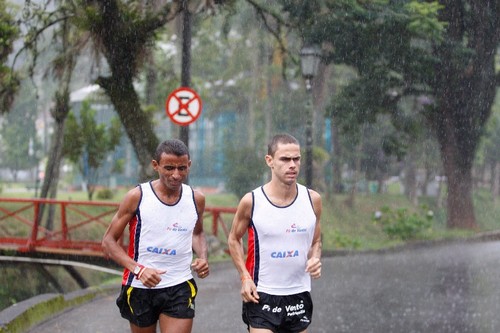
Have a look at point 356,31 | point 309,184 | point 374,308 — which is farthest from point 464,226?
point 374,308

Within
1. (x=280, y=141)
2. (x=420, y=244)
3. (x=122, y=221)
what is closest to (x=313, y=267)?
(x=280, y=141)

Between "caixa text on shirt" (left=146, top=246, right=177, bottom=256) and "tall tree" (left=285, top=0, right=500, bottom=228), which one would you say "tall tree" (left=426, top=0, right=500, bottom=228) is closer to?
"tall tree" (left=285, top=0, right=500, bottom=228)

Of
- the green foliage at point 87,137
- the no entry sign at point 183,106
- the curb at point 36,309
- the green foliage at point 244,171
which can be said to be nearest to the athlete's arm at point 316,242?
the curb at point 36,309

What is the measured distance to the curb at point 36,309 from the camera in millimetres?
8391

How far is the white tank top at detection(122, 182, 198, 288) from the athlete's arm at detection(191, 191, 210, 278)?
0.12 metres

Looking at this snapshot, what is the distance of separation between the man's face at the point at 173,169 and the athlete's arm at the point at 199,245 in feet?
0.92

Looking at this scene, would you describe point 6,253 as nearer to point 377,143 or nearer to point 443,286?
point 443,286

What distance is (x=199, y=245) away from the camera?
5562mm

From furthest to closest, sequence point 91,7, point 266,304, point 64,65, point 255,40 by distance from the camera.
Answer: point 255,40 → point 64,65 → point 91,7 → point 266,304

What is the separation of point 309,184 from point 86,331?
396 inches

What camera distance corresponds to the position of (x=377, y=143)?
155 feet

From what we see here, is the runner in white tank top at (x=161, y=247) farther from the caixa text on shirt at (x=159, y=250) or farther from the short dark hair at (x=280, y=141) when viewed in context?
the short dark hair at (x=280, y=141)

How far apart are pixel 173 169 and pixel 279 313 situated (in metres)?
1.04

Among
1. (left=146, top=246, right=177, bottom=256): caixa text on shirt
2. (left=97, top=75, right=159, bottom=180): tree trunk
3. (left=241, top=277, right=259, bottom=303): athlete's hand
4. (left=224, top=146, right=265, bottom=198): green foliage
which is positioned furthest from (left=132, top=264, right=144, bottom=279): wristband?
(left=224, top=146, right=265, bottom=198): green foliage
